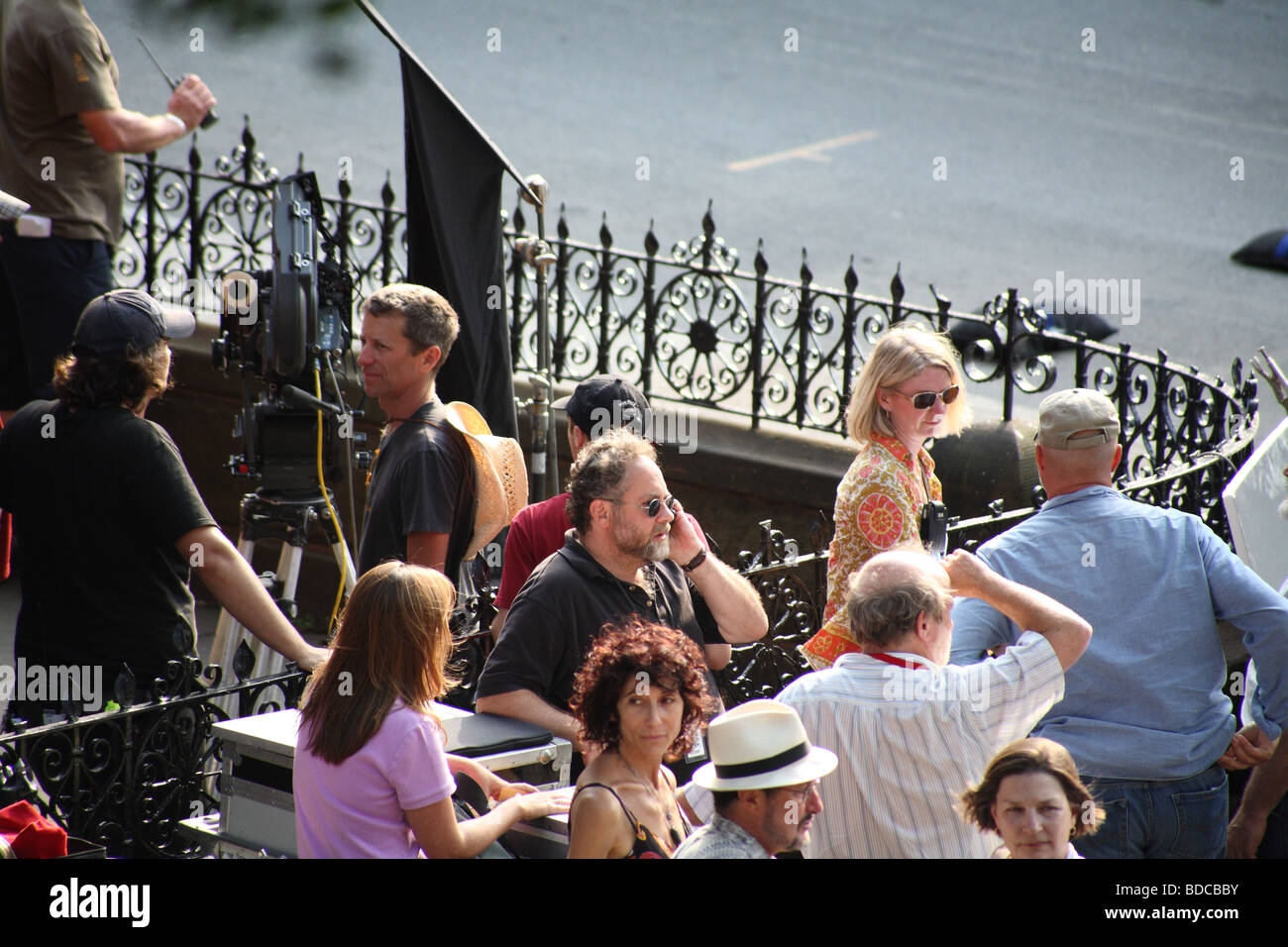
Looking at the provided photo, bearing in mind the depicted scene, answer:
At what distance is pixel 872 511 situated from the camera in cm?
430

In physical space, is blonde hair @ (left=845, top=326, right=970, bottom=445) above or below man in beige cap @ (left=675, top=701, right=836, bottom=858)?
above

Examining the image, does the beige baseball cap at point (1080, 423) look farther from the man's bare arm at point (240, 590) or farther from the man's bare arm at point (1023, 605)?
the man's bare arm at point (240, 590)

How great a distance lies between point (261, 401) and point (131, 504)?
1016 mm

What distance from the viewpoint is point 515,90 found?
21766 mm

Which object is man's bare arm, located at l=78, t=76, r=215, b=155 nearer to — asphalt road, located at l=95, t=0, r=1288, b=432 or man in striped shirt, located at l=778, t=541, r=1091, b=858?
man in striped shirt, located at l=778, t=541, r=1091, b=858

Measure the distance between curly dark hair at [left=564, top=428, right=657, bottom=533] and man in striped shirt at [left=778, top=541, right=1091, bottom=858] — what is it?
2.52 ft

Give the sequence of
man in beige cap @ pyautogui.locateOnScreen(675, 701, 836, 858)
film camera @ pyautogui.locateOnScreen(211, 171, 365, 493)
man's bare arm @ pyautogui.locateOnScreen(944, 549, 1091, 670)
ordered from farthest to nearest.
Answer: film camera @ pyautogui.locateOnScreen(211, 171, 365, 493)
man's bare arm @ pyautogui.locateOnScreen(944, 549, 1091, 670)
man in beige cap @ pyautogui.locateOnScreen(675, 701, 836, 858)

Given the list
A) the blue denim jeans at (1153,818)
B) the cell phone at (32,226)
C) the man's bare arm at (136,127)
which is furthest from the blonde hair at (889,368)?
the man's bare arm at (136,127)

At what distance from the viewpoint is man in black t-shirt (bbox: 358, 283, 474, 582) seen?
4.60m

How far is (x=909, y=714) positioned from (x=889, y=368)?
56.9 inches

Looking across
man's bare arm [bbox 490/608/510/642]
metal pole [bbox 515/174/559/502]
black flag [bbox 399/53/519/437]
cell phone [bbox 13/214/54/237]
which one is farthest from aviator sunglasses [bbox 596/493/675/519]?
cell phone [bbox 13/214/54/237]

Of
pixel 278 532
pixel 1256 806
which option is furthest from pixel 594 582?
pixel 1256 806

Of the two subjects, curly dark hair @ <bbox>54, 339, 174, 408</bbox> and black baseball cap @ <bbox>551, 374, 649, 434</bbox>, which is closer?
curly dark hair @ <bbox>54, 339, 174, 408</bbox>
